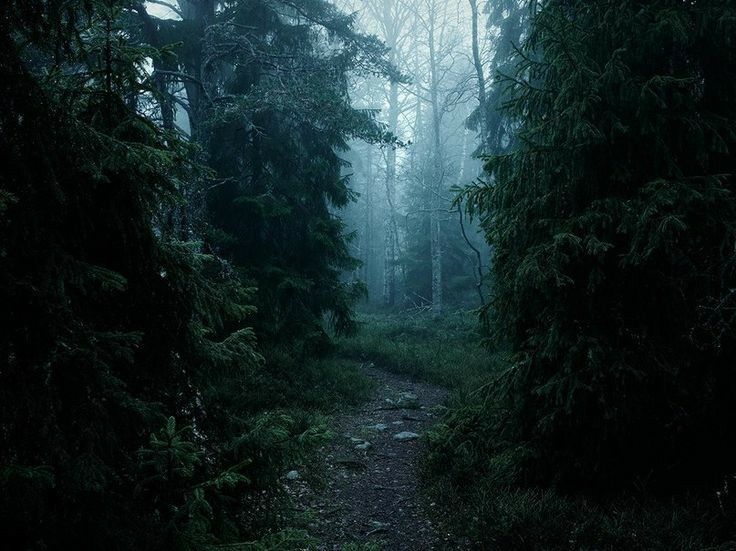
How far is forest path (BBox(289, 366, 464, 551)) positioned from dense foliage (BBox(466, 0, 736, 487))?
→ 1.67 m

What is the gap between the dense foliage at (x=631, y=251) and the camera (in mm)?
4828

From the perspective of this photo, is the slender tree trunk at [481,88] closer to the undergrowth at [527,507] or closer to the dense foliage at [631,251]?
the dense foliage at [631,251]

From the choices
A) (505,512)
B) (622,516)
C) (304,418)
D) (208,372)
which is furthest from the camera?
(304,418)

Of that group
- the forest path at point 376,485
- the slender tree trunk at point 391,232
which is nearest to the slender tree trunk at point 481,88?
the slender tree trunk at point 391,232

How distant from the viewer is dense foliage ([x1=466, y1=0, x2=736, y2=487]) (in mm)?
4828

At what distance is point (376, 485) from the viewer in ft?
22.4

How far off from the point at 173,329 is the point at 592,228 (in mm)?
4435

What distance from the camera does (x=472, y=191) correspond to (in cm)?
641

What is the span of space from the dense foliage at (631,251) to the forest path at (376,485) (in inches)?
65.7

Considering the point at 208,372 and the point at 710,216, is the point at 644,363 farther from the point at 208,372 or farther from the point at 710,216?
the point at 208,372

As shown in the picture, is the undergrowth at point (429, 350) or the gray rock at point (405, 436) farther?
the undergrowth at point (429, 350)

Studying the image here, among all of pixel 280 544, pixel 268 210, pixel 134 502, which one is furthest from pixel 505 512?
pixel 268 210

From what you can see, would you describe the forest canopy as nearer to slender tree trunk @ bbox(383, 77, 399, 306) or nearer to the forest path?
the forest path

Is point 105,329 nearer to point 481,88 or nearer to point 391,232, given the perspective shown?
point 481,88
